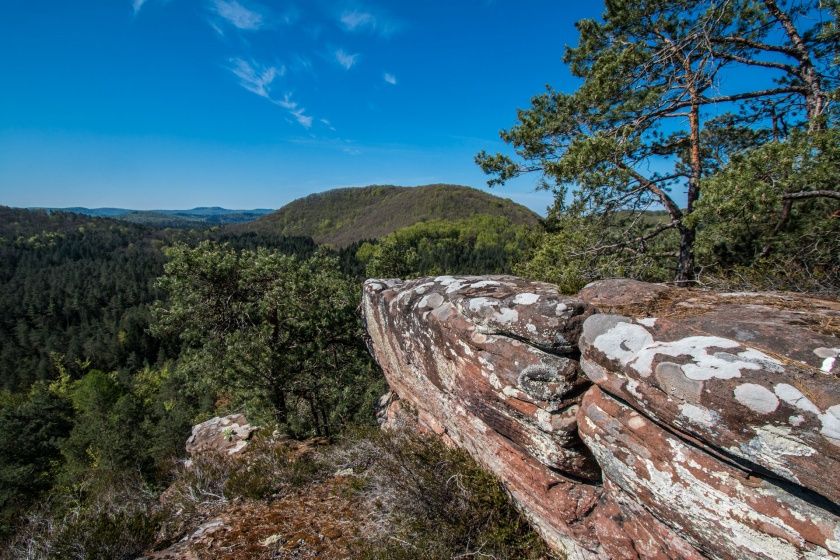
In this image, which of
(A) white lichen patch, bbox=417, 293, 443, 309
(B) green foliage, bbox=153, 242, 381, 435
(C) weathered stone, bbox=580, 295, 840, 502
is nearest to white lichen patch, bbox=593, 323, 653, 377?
(C) weathered stone, bbox=580, 295, 840, 502

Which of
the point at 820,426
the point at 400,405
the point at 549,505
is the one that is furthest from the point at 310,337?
the point at 820,426

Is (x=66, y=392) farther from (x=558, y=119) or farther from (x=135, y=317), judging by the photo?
(x=558, y=119)

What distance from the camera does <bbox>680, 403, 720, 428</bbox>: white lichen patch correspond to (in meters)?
2.65

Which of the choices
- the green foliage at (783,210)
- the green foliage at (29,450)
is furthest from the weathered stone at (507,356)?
the green foliage at (29,450)

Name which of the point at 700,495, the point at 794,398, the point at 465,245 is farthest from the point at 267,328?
the point at 465,245

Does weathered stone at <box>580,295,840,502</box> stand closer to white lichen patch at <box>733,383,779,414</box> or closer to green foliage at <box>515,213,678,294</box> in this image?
white lichen patch at <box>733,383,779,414</box>

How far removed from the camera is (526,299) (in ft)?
14.8

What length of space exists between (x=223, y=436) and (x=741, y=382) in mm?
13378

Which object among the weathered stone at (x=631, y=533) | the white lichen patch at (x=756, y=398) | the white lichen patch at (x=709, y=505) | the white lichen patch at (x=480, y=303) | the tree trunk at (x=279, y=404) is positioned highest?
the white lichen patch at (x=480, y=303)

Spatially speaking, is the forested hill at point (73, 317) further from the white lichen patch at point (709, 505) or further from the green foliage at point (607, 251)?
the white lichen patch at point (709, 505)

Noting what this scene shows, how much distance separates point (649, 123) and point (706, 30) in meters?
1.85

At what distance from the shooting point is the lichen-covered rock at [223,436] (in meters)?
10.8

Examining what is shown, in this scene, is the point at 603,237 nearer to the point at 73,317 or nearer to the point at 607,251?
the point at 607,251

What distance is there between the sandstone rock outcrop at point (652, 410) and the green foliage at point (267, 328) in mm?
6666
